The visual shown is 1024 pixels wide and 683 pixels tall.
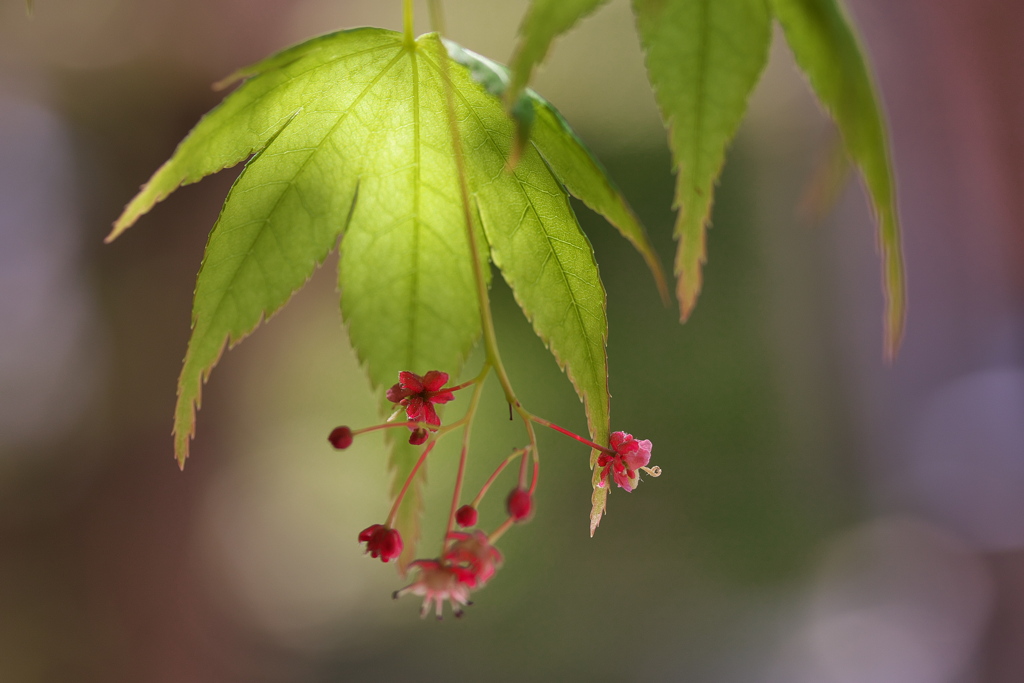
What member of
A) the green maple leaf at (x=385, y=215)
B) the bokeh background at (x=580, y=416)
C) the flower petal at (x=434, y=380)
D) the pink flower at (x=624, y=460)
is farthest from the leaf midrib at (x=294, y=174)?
the bokeh background at (x=580, y=416)

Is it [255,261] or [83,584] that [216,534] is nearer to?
[83,584]

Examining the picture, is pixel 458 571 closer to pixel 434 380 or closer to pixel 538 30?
pixel 434 380

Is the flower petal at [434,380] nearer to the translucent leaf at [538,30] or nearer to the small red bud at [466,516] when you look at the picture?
the small red bud at [466,516]

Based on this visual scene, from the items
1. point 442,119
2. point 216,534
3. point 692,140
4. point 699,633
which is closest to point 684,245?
point 692,140

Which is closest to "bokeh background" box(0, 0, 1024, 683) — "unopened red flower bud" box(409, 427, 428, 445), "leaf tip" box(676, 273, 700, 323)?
"unopened red flower bud" box(409, 427, 428, 445)

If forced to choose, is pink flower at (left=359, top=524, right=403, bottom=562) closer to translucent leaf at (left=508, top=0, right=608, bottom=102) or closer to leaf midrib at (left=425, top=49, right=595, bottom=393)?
leaf midrib at (left=425, top=49, right=595, bottom=393)

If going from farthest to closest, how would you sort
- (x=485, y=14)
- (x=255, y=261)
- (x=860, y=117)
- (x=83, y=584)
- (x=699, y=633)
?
(x=485, y=14), (x=699, y=633), (x=83, y=584), (x=255, y=261), (x=860, y=117)

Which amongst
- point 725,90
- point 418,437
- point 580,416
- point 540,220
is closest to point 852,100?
point 725,90
